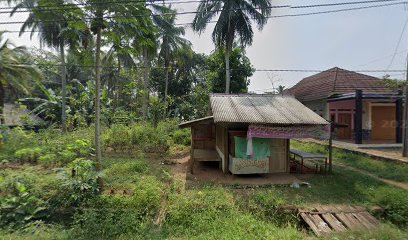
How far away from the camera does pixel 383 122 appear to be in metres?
17.6

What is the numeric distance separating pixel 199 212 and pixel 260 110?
515cm

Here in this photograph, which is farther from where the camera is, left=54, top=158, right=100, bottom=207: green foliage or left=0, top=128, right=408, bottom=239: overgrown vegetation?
left=54, top=158, right=100, bottom=207: green foliage

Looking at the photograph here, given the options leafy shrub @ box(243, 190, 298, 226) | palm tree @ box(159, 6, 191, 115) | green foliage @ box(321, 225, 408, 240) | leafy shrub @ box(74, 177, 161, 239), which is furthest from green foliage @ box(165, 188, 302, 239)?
palm tree @ box(159, 6, 191, 115)

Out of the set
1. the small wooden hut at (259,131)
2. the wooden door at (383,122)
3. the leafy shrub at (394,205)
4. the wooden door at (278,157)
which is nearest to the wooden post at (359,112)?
the wooden door at (383,122)

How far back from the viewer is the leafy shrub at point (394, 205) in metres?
5.94

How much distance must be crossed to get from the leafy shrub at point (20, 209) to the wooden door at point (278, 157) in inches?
316

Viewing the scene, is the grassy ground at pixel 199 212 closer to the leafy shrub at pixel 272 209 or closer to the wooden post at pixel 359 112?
the leafy shrub at pixel 272 209

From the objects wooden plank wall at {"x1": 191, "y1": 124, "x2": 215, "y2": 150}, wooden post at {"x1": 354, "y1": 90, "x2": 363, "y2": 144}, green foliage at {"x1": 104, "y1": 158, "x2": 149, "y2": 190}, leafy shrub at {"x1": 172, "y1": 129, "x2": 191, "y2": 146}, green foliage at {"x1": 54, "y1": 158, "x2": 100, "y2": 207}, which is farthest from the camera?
leafy shrub at {"x1": 172, "y1": 129, "x2": 191, "y2": 146}

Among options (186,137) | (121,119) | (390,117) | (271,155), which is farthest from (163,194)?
(390,117)

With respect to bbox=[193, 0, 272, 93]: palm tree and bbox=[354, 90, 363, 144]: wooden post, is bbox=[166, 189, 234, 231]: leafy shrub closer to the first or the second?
bbox=[354, 90, 363, 144]: wooden post

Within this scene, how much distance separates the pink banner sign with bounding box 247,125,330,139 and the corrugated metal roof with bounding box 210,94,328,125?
256 mm

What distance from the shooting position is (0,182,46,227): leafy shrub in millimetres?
5879

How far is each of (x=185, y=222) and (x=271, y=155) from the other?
17.3 feet

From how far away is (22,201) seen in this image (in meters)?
6.26
